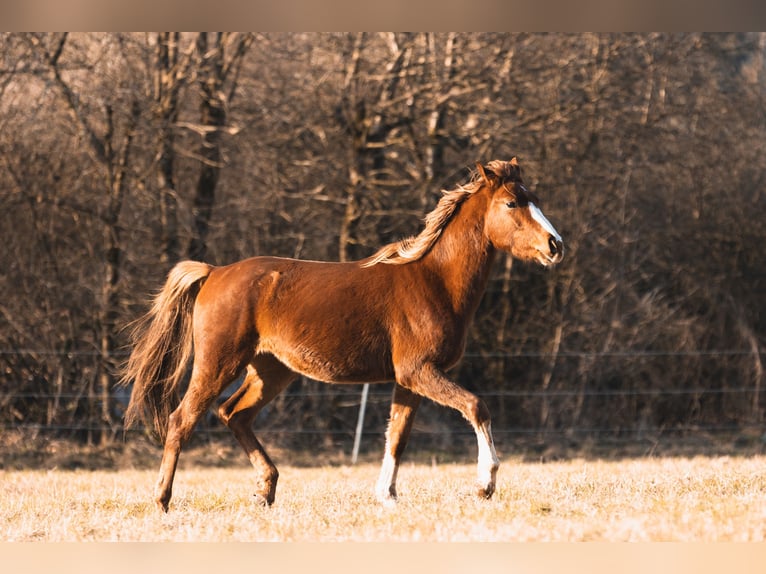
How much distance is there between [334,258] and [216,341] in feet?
29.6

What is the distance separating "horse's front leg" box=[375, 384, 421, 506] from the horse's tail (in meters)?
1.53

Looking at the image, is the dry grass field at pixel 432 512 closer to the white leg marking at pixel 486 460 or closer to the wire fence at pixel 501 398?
the white leg marking at pixel 486 460

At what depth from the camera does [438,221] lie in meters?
7.24

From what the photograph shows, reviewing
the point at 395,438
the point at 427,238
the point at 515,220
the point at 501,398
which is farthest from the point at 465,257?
the point at 501,398

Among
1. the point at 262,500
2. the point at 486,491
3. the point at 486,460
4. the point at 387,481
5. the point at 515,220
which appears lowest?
the point at 262,500

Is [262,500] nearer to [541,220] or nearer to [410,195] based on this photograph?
[541,220]

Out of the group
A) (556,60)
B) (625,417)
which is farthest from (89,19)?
(625,417)

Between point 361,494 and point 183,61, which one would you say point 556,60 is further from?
point 361,494

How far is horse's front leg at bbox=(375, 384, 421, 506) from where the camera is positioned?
6996mm

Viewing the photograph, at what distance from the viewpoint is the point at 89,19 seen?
5582 mm

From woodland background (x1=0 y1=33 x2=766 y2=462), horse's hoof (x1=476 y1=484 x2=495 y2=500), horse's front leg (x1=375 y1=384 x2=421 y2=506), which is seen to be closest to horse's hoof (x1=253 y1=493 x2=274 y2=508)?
horse's front leg (x1=375 y1=384 x2=421 y2=506)

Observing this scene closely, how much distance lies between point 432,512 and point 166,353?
228cm

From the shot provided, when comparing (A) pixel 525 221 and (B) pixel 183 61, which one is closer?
(A) pixel 525 221

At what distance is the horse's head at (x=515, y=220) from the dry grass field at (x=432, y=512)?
5.29 ft
